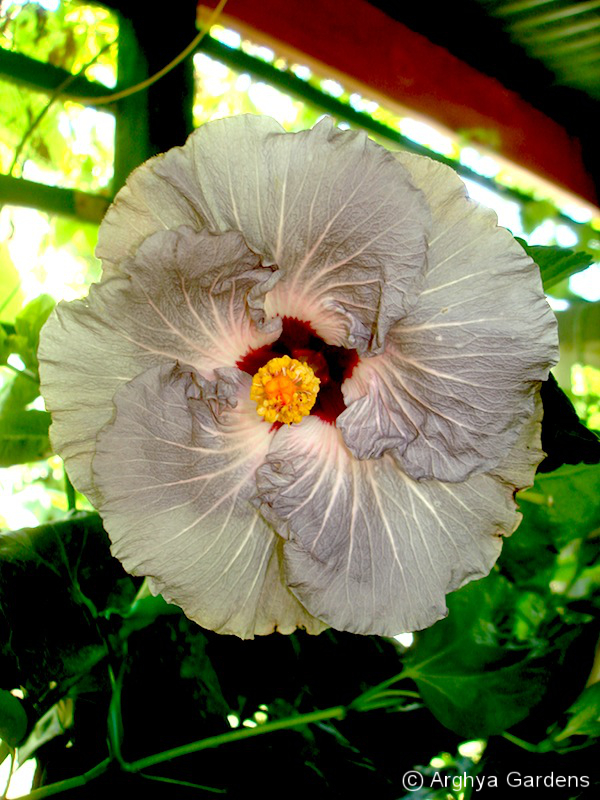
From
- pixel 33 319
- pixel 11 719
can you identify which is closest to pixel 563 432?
pixel 11 719

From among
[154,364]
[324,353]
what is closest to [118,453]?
[154,364]

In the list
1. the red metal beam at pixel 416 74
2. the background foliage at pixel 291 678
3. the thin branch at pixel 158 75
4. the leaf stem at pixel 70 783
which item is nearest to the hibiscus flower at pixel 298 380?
the background foliage at pixel 291 678

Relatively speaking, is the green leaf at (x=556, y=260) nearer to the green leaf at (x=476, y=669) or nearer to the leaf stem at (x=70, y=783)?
the green leaf at (x=476, y=669)

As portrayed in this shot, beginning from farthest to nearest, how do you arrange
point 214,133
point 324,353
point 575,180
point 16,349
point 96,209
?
point 575,180 → point 96,209 → point 16,349 → point 324,353 → point 214,133

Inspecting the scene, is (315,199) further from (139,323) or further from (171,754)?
(171,754)

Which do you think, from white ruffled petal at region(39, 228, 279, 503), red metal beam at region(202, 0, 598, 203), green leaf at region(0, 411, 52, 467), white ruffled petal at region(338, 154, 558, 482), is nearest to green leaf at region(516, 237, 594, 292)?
white ruffled petal at region(338, 154, 558, 482)

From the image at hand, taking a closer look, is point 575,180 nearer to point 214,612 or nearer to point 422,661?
point 422,661

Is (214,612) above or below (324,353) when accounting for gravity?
below

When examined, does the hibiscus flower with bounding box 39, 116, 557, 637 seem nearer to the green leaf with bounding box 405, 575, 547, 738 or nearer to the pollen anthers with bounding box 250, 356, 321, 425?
the pollen anthers with bounding box 250, 356, 321, 425
